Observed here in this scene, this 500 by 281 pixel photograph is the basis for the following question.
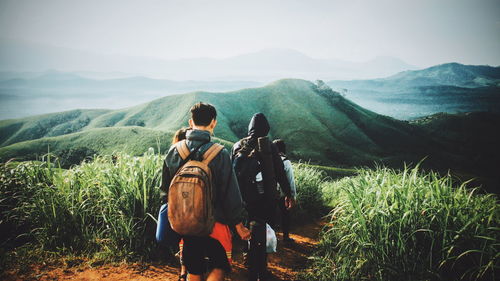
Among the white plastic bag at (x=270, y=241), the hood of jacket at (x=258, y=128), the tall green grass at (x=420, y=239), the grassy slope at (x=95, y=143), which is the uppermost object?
the hood of jacket at (x=258, y=128)

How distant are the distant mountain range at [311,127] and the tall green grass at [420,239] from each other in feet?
153

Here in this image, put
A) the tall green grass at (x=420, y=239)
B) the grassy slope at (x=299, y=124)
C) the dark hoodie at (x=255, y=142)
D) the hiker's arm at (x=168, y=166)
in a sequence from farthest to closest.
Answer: the grassy slope at (x=299, y=124), the dark hoodie at (x=255, y=142), the tall green grass at (x=420, y=239), the hiker's arm at (x=168, y=166)

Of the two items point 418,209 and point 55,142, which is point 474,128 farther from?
point 55,142

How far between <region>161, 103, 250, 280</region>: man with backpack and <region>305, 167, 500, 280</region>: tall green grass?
1380 mm

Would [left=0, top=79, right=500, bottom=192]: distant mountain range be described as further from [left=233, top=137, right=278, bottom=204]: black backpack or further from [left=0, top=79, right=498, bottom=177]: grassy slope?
[left=233, top=137, right=278, bottom=204]: black backpack

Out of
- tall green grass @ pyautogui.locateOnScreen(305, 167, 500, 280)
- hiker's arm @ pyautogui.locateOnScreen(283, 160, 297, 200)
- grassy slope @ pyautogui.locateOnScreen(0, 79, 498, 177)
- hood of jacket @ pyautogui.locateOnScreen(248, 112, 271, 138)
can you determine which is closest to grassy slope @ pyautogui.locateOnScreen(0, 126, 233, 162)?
grassy slope @ pyautogui.locateOnScreen(0, 79, 498, 177)

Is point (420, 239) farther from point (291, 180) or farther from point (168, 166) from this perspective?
point (168, 166)

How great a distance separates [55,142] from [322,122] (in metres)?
67.0

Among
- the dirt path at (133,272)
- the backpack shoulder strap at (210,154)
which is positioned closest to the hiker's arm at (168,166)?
the backpack shoulder strap at (210,154)

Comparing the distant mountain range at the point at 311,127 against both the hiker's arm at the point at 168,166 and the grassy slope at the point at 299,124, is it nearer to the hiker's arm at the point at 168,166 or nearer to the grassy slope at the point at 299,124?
the grassy slope at the point at 299,124

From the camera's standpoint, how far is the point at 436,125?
304 feet

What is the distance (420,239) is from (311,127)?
66059 millimetres

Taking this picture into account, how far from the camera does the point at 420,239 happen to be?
2357 mm

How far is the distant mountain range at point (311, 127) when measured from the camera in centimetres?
5966
